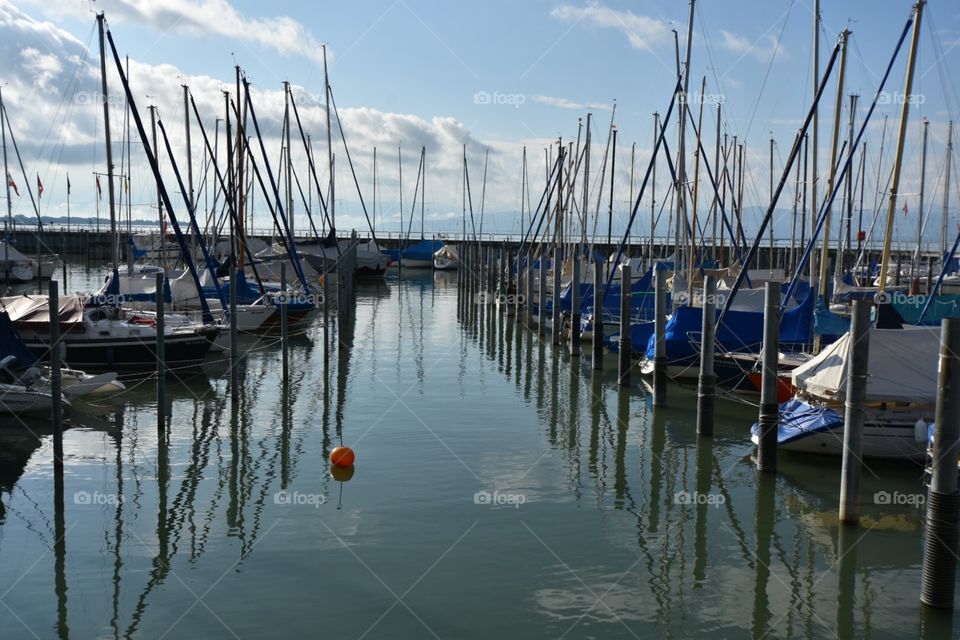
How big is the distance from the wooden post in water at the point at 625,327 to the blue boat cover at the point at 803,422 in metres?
7.18

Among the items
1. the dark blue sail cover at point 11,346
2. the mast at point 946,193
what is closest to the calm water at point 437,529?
the dark blue sail cover at point 11,346

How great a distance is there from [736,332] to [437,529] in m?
13.1

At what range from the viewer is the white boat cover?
16.5 metres

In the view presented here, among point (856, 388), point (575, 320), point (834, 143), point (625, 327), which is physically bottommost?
point (575, 320)

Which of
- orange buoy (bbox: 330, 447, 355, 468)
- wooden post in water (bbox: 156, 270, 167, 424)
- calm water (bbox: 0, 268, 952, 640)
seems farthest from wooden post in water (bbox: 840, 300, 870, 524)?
wooden post in water (bbox: 156, 270, 167, 424)

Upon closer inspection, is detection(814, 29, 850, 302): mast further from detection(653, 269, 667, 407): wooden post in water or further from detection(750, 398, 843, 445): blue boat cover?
detection(750, 398, 843, 445): blue boat cover

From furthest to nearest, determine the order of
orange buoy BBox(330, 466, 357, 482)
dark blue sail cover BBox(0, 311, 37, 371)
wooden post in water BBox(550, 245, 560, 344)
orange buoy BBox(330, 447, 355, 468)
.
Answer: wooden post in water BBox(550, 245, 560, 344)
dark blue sail cover BBox(0, 311, 37, 371)
orange buoy BBox(330, 447, 355, 468)
orange buoy BBox(330, 466, 357, 482)

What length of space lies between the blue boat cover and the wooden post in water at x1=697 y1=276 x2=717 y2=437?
155cm

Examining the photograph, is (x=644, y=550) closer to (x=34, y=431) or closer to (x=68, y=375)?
(x=34, y=431)

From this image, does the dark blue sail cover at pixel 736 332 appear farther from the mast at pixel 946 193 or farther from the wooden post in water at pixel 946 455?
the mast at pixel 946 193

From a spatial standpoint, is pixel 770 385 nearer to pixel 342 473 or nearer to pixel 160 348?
pixel 342 473

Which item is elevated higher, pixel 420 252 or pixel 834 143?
pixel 834 143

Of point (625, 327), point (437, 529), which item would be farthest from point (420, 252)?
point (437, 529)

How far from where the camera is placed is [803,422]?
57.3 feet
